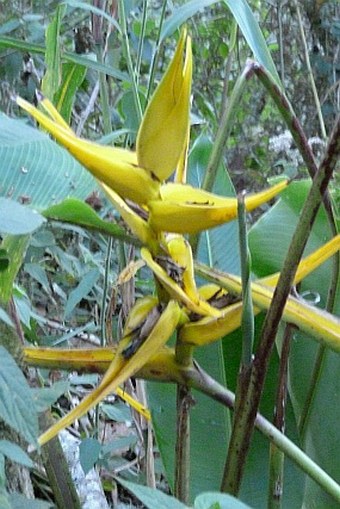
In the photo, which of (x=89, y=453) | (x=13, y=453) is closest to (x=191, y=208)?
(x=13, y=453)

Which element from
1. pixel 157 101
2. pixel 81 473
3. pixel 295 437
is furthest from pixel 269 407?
pixel 157 101

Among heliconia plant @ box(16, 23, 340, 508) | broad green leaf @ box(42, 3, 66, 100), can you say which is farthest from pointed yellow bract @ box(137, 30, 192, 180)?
broad green leaf @ box(42, 3, 66, 100)

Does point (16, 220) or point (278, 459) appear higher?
point (16, 220)

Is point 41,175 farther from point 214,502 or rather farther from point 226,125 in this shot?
point 214,502

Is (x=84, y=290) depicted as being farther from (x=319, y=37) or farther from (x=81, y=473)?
(x=319, y=37)

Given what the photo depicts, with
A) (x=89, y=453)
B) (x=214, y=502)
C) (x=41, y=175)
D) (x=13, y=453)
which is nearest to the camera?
(x=214, y=502)

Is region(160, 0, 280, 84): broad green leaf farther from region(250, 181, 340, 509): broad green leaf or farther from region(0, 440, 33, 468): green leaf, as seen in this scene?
region(0, 440, 33, 468): green leaf

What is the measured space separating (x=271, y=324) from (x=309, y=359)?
0.28m

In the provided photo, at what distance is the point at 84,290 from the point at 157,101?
1.74 feet

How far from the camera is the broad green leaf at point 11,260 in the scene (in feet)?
1.56

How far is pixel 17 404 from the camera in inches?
12.6

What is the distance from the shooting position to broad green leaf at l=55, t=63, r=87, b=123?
59 cm

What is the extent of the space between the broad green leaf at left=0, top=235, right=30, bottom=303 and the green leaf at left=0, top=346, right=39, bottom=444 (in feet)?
0.49

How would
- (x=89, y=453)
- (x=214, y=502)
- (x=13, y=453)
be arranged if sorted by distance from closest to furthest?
(x=214, y=502) → (x=13, y=453) → (x=89, y=453)
